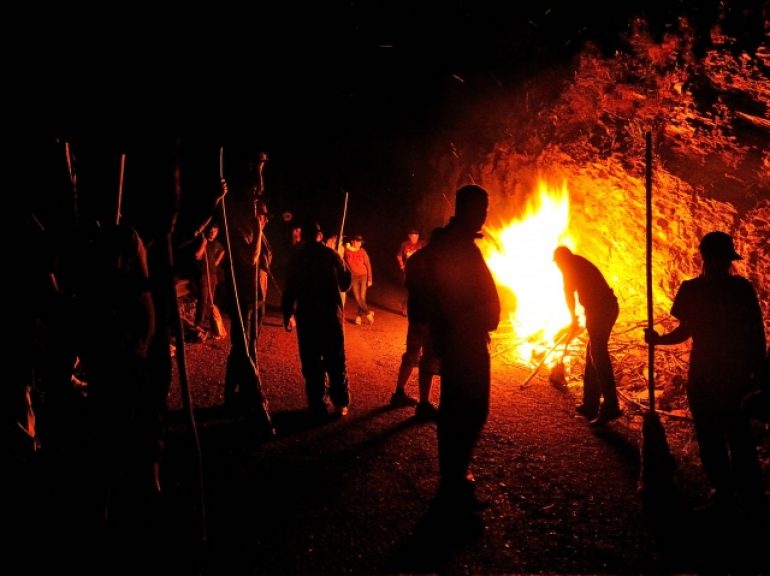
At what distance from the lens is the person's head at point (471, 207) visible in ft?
12.8

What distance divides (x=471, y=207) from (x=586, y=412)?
367cm

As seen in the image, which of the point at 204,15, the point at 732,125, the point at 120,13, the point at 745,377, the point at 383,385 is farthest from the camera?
the point at 204,15

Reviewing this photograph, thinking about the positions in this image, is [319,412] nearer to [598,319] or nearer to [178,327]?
[178,327]

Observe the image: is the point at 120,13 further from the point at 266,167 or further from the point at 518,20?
the point at 266,167

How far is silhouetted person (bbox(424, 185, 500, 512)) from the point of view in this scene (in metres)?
3.94

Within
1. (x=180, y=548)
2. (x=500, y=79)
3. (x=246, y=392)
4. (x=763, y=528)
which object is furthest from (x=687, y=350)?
(x=500, y=79)

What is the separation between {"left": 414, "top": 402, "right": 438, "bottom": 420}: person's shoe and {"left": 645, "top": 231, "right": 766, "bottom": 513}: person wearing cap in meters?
2.79

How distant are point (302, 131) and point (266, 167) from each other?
8.66 feet

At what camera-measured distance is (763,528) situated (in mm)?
3717

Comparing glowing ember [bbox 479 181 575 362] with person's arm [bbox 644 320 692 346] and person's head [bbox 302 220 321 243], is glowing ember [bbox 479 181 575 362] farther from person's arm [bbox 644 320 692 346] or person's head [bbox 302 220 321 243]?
person's head [bbox 302 220 321 243]

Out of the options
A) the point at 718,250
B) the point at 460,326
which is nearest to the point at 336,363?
the point at 460,326

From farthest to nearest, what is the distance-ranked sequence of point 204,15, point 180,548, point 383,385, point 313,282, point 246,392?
point 204,15, point 383,385, point 313,282, point 246,392, point 180,548

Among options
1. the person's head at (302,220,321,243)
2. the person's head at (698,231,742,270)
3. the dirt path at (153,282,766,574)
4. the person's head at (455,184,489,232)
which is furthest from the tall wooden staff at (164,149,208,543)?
the person's head at (698,231,742,270)

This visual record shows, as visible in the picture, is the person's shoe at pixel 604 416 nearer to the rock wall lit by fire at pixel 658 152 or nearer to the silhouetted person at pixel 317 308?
the rock wall lit by fire at pixel 658 152
